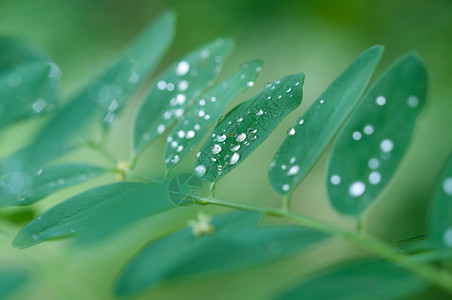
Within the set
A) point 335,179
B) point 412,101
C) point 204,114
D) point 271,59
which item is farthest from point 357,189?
point 271,59

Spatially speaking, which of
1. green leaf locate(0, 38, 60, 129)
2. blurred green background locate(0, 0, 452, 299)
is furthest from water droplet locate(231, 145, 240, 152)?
blurred green background locate(0, 0, 452, 299)

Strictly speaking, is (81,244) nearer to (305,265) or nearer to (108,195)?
(108,195)

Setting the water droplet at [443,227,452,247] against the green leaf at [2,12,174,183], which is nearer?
the water droplet at [443,227,452,247]

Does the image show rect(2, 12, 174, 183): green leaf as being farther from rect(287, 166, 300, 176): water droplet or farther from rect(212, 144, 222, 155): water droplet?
rect(287, 166, 300, 176): water droplet

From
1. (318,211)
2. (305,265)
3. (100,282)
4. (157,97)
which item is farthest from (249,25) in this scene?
(157,97)


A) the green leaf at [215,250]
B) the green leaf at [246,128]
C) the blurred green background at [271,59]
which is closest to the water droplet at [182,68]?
the green leaf at [246,128]
